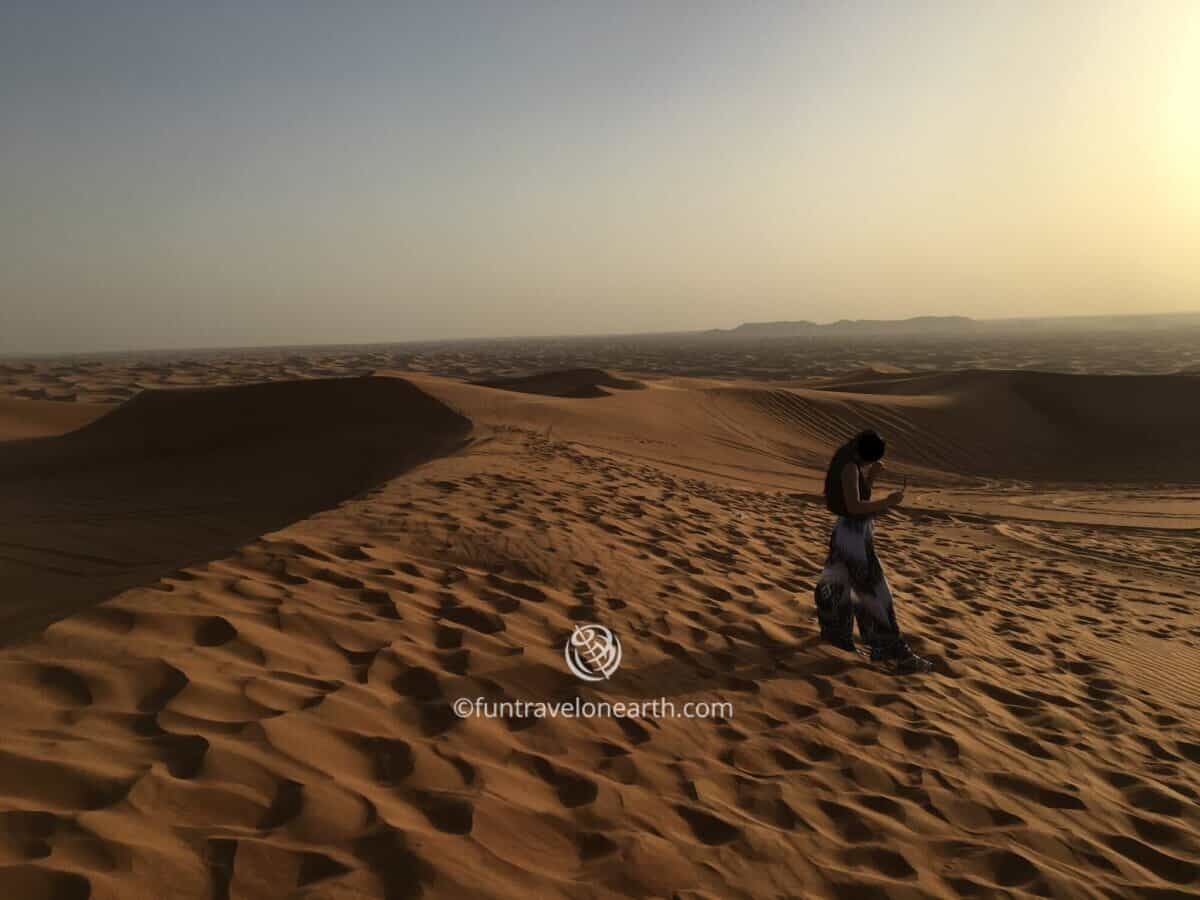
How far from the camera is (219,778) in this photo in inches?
95.4

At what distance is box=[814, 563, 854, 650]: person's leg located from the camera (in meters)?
4.69

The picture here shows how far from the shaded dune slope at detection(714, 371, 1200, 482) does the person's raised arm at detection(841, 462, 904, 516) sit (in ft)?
44.4

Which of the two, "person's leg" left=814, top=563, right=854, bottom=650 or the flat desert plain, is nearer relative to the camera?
the flat desert plain

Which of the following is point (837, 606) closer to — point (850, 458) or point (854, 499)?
point (854, 499)

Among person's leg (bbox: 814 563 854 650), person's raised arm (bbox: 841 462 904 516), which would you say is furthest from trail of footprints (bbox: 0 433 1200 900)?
person's raised arm (bbox: 841 462 904 516)

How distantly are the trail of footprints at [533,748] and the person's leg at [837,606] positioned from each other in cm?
18

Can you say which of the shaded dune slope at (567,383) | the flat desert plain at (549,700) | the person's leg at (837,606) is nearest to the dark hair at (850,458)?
the person's leg at (837,606)

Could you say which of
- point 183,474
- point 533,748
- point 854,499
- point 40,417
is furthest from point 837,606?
point 40,417

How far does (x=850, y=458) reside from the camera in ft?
14.5

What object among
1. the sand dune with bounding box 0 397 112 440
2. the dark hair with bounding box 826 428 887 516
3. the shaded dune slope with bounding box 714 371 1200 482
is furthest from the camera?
the sand dune with bounding box 0 397 112 440

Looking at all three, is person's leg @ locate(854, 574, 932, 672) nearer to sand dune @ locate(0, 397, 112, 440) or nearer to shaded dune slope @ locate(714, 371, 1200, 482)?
shaded dune slope @ locate(714, 371, 1200, 482)

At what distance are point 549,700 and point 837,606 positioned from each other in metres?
2.21

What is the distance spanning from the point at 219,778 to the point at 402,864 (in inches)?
29.2

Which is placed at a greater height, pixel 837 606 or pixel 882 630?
pixel 837 606
